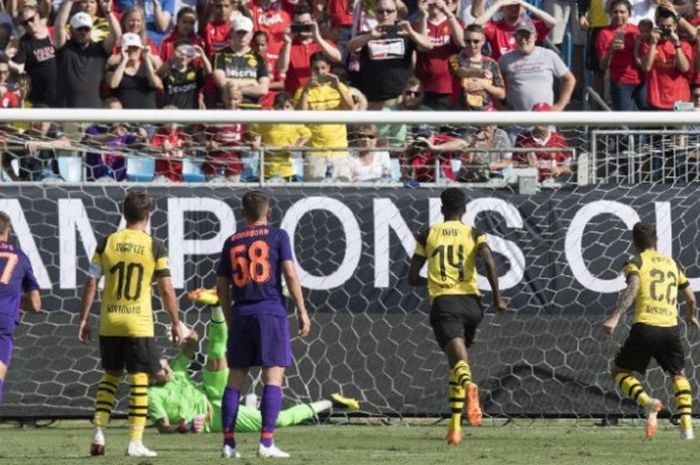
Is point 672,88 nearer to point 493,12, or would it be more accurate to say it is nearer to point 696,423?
point 493,12

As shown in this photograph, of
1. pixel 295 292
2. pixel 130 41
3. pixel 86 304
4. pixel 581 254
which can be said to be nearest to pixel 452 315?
pixel 295 292

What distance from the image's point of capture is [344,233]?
14602 mm

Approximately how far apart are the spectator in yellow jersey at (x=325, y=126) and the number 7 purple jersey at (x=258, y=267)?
4.22 m

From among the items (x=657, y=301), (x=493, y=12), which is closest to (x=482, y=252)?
(x=657, y=301)

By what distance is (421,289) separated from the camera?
14.6 metres

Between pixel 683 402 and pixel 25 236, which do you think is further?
pixel 25 236

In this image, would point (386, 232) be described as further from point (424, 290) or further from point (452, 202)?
point (452, 202)

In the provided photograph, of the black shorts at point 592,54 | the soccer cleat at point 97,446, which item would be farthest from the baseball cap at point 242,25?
the soccer cleat at point 97,446

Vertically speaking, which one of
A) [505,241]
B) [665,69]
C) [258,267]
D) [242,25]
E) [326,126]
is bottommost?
[258,267]

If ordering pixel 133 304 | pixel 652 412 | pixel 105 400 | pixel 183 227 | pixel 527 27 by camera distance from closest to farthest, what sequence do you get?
pixel 133 304 < pixel 105 400 < pixel 652 412 < pixel 183 227 < pixel 527 27

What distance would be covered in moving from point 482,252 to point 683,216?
3.50m

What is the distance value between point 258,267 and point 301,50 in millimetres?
7830

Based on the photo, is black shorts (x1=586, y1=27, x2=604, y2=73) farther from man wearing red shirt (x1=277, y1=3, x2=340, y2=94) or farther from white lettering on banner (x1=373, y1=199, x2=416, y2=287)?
white lettering on banner (x1=373, y1=199, x2=416, y2=287)

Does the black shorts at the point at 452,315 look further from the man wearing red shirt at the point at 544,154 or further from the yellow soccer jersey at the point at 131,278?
the man wearing red shirt at the point at 544,154
